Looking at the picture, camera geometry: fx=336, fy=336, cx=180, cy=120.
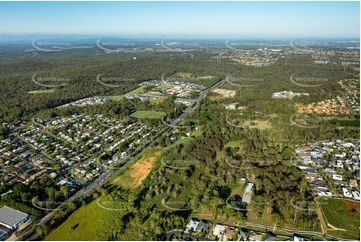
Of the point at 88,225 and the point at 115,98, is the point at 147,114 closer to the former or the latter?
the point at 115,98

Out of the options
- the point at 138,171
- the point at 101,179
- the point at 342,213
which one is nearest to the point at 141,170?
the point at 138,171

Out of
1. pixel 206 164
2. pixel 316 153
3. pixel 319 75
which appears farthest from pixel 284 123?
pixel 319 75

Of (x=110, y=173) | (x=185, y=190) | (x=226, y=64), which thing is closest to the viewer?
(x=185, y=190)

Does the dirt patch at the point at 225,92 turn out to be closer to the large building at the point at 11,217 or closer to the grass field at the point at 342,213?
the grass field at the point at 342,213

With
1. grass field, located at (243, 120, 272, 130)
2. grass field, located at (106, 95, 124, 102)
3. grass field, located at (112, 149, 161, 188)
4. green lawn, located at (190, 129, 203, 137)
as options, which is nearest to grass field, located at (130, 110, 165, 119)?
green lawn, located at (190, 129, 203, 137)

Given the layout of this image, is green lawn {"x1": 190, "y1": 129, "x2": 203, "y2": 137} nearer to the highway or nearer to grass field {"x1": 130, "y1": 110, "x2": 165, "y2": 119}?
the highway

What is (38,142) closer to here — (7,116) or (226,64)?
(7,116)
